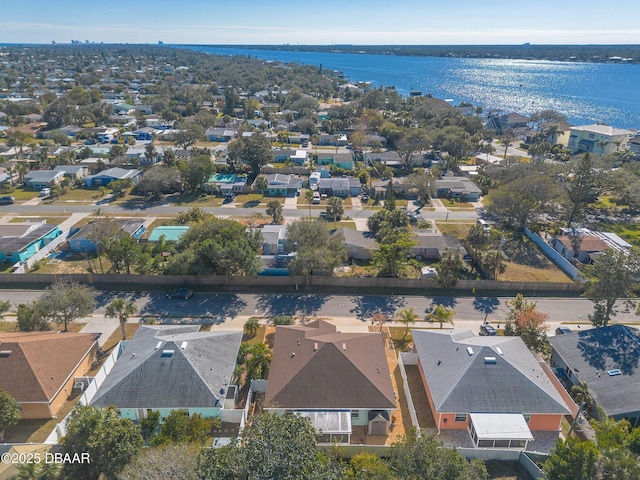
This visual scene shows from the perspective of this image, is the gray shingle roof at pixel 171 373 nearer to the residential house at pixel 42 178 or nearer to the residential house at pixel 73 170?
the residential house at pixel 42 178

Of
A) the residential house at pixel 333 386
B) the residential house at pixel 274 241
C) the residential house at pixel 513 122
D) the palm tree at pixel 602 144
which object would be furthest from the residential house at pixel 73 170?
the residential house at pixel 513 122

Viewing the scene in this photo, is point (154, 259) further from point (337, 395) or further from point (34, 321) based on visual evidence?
point (337, 395)

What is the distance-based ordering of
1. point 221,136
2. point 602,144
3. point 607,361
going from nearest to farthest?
point 607,361 < point 602,144 < point 221,136

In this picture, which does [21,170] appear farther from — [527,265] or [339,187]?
[527,265]

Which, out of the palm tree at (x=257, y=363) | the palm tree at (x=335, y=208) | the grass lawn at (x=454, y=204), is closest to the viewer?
the palm tree at (x=257, y=363)

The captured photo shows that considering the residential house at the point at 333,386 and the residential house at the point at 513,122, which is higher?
the residential house at the point at 513,122

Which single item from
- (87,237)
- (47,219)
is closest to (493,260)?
(87,237)

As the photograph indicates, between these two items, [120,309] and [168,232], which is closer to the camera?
[120,309]

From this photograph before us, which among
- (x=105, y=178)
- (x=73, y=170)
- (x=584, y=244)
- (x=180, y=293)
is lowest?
(x=180, y=293)
